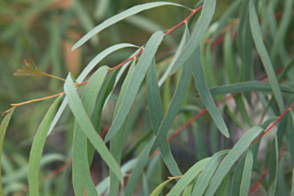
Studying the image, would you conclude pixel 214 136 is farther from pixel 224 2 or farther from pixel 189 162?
pixel 224 2

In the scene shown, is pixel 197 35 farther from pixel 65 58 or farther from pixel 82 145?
pixel 65 58

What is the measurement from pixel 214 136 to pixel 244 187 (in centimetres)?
21

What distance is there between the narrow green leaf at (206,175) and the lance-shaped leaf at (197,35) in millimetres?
93

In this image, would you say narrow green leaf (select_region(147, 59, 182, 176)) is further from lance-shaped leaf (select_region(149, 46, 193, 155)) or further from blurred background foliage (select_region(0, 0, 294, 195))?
blurred background foliage (select_region(0, 0, 294, 195))

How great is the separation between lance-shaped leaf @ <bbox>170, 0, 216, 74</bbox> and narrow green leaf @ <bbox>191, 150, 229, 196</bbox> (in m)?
0.09

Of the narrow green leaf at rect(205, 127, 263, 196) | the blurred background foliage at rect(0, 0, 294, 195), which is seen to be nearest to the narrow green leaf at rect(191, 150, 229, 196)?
the narrow green leaf at rect(205, 127, 263, 196)

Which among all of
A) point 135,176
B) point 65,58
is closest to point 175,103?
point 135,176

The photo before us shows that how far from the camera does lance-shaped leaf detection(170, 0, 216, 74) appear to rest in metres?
0.21

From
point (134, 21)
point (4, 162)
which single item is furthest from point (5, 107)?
point (134, 21)

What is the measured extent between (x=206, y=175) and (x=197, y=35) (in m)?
0.12

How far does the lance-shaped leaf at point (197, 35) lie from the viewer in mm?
208

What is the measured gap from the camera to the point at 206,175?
0.76 feet

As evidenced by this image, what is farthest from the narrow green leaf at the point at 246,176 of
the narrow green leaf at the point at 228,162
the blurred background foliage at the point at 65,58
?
the blurred background foliage at the point at 65,58

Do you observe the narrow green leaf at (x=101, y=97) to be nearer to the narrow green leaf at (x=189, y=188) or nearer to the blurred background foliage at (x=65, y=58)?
the narrow green leaf at (x=189, y=188)
